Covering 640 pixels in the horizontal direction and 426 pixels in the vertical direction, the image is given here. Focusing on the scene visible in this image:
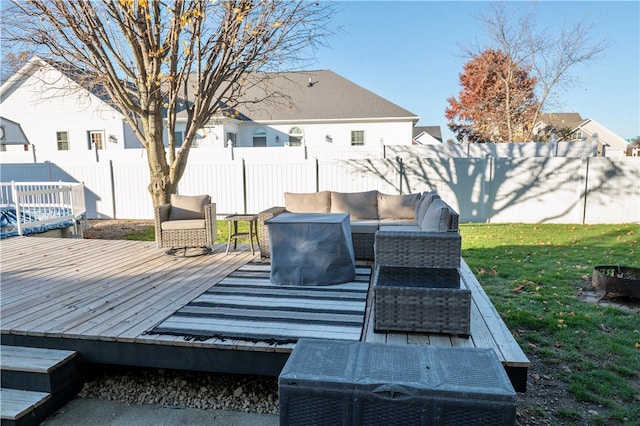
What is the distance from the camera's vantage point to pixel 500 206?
9.65m

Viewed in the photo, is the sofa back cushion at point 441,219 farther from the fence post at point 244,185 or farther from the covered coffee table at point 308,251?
the fence post at point 244,185

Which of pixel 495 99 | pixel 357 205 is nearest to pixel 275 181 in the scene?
pixel 357 205

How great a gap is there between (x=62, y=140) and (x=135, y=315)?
15.4 meters

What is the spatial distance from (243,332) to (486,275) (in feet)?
12.0

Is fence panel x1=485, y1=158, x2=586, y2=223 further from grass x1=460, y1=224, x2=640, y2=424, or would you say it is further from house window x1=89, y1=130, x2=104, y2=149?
house window x1=89, y1=130, x2=104, y2=149

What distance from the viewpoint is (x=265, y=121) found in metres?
16.6

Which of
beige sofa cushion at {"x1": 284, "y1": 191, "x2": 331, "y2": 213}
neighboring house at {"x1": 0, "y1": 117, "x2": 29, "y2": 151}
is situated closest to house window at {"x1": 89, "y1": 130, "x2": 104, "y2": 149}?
neighboring house at {"x1": 0, "y1": 117, "x2": 29, "y2": 151}

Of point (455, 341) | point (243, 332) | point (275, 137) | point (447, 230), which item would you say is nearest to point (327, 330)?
point (243, 332)

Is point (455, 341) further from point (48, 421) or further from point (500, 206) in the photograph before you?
point (500, 206)

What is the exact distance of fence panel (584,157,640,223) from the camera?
29.7ft

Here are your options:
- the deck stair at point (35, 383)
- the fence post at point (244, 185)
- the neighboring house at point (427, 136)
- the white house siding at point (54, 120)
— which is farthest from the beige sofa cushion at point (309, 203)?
the neighboring house at point (427, 136)

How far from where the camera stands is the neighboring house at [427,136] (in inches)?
1220

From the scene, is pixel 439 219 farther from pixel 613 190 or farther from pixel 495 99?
pixel 495 99

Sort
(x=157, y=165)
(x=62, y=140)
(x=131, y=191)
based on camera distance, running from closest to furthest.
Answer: (x=157, y=165), (x=131, y=191), (x=62, y=140)
